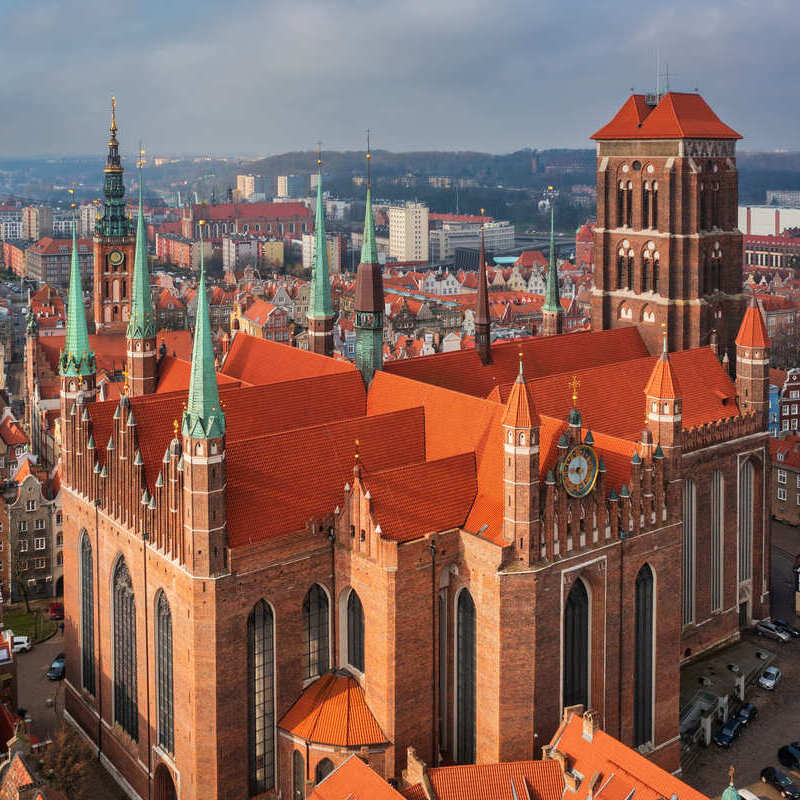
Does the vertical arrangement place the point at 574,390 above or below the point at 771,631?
above

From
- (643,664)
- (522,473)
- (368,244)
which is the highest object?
(368,244)

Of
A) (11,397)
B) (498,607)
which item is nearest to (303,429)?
(498,607)

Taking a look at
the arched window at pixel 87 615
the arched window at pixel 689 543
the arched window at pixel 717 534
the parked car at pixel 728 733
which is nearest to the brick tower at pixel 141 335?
the arched window at pixel 87 615

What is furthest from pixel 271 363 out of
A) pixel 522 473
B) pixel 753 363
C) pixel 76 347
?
pixel 753 363

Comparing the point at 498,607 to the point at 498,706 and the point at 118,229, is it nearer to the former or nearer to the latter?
the point at 498,706

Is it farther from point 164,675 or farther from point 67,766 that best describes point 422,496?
point 67,766

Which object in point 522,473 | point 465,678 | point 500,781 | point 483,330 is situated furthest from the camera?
point 483,330

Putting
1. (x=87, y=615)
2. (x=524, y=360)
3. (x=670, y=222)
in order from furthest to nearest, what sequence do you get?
(x=670, y=222), (x=524, y=360), (x=87, y=615)
